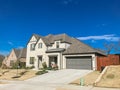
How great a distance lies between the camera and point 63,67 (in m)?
31.8

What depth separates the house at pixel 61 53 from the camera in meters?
29.5

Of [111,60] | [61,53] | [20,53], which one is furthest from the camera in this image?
[20,53]

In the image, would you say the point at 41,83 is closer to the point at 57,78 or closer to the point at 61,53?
the point at 57,78

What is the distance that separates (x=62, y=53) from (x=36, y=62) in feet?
23.1

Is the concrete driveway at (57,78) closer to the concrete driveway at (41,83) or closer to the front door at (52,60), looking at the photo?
the concrete driveway at (41,83)

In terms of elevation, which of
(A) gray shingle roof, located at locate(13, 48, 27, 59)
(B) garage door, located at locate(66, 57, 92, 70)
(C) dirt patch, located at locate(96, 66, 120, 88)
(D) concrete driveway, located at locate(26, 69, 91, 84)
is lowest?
(D) concrete driveway, located at locate(26, 69, 91, 84)

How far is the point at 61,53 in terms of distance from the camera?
3219 centimetres

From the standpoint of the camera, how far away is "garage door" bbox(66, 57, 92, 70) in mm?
29156

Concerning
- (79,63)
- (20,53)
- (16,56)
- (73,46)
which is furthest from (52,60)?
(20,53)

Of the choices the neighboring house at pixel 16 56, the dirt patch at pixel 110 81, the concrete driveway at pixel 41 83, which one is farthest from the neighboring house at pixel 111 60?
the neighboring house at pixel 16 56

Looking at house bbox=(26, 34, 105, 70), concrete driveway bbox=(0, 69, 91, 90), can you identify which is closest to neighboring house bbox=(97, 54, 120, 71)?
house bbox=(26, 34, 105, 70)

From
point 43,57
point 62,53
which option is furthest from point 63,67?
point 43,57

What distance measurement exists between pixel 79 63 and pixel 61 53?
14.2 feet

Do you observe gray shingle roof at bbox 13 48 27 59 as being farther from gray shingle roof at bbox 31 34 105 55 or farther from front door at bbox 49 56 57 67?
front door at bbox 49 56 57 67
